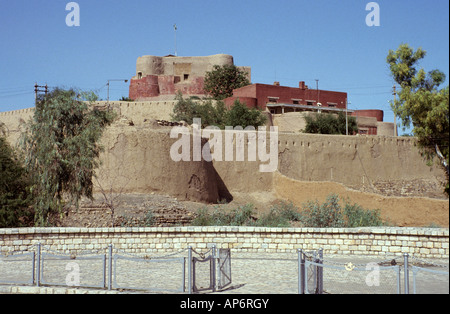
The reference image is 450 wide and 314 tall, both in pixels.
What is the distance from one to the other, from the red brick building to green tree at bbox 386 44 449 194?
60.8ft

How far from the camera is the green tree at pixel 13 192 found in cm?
1830

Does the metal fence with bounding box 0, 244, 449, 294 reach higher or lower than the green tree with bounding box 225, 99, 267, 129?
lower

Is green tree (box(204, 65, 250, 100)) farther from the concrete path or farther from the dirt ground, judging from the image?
the concrete path

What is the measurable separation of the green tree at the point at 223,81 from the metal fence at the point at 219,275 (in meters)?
36.7

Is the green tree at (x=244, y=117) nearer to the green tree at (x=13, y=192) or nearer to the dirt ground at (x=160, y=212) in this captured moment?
the dirt ground at (x=160, y=212)

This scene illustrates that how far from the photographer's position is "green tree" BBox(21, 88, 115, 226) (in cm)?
1775

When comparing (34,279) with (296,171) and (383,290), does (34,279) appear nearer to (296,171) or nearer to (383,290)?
(383,290)

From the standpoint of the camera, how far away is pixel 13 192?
754 inches

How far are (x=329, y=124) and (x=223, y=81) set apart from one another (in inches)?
527

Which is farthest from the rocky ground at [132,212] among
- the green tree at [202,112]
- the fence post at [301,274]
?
the green tree at [202,112]

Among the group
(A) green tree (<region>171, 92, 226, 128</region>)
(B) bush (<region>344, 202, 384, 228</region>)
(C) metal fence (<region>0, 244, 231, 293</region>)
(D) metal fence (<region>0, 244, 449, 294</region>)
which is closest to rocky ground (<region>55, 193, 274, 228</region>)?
(B) bush (<region>344, 202, 384, 228</region>)

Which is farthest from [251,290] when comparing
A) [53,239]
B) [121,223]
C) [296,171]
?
[296,171]

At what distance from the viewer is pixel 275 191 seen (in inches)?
1043

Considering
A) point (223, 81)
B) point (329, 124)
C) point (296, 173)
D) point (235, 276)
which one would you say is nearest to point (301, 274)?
point (235, 276)
